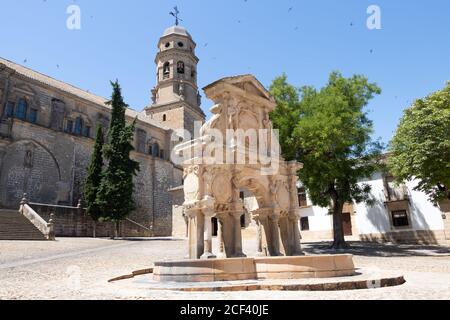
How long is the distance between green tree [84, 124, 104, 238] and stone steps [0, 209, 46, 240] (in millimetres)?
5091

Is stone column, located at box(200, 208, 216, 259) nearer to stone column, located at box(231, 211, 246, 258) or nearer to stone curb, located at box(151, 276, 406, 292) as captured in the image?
stone column, located at box(231, 211, 246, 258)

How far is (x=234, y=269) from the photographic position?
7.11 meters

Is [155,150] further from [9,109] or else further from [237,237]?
[237,237]

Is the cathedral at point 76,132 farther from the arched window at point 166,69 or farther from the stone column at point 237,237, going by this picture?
the stone column at point 237,237

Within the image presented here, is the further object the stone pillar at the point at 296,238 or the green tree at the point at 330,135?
the green tree at the point at 330,135

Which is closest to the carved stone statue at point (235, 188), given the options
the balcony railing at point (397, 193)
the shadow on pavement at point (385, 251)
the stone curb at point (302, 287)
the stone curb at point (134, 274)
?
the stone curb at point (134, 274)

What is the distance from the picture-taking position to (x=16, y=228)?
19.9 metres

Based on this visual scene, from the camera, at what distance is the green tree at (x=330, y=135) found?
15461mm

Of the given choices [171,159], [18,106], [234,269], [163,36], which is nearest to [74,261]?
[234,269]

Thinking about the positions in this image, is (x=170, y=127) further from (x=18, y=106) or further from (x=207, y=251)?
(x=207, y=251)

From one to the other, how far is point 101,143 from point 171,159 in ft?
45.2

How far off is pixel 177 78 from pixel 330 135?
100 feet

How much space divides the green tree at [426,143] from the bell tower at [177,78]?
95.5 ft

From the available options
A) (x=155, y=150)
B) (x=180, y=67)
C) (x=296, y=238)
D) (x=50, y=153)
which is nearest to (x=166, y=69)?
(x=180, y=67)
